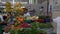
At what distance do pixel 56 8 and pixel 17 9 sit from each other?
1.10ft

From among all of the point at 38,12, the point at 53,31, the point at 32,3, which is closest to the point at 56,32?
the point at 53,31

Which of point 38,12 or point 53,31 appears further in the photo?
point 38,12

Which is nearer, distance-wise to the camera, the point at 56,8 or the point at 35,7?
the point at 56,8

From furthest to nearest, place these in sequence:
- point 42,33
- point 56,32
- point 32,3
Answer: point 32,3 → point 56,32 → point 42,33

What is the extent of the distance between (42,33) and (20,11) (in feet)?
1.00

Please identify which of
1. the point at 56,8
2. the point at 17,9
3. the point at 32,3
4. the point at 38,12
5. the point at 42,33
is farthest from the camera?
the point at 32,3

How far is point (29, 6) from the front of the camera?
168cm

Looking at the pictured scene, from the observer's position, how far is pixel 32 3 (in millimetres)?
1664

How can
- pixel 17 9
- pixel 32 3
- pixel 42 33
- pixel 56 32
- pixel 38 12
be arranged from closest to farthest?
pixel 42 33 → pixel 56 32 → pixel 17 9 → pixel 38 12 → pixel 32 3

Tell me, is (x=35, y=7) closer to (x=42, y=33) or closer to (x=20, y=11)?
(x=20, y=11)

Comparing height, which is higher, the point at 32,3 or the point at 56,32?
the point at 32,3

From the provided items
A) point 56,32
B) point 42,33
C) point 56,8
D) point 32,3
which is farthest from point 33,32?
point 32,3

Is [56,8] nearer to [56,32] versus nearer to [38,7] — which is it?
[56,32]

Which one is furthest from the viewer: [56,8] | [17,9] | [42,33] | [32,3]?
[32,3]
